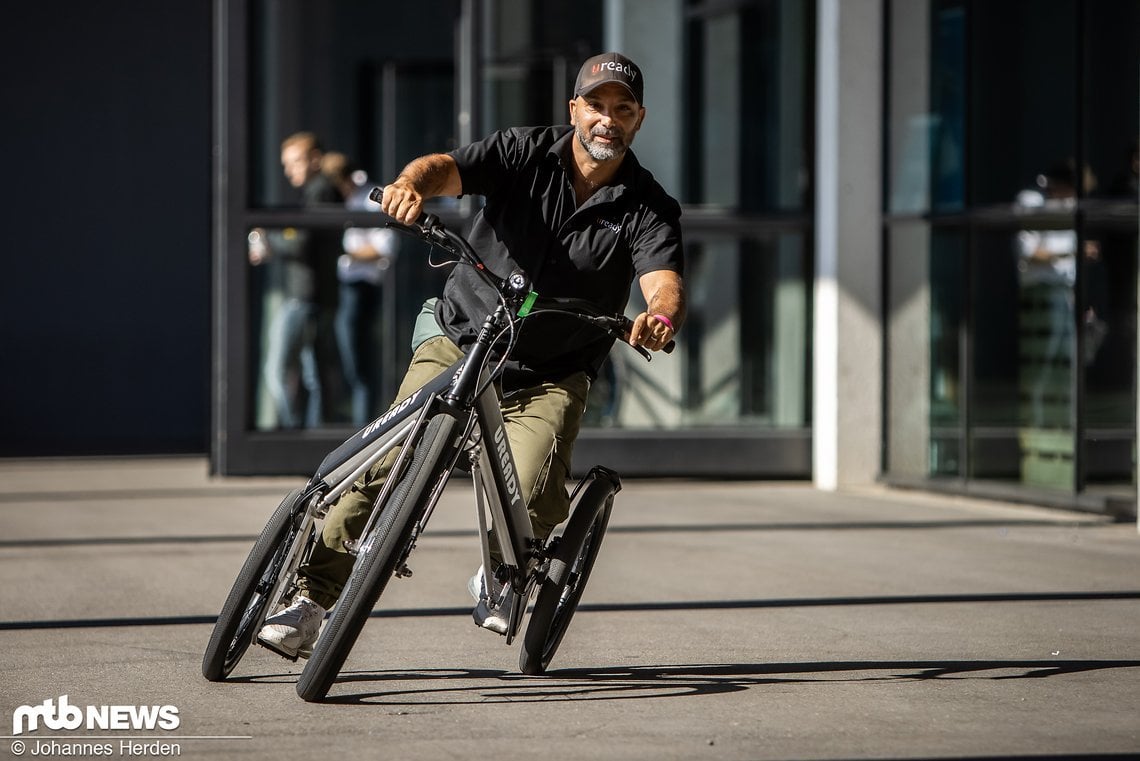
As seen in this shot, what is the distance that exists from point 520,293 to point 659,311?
1.25 feet

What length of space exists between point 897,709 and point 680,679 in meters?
0.70

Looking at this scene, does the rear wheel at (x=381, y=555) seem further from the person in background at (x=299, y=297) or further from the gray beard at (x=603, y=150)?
the person in background at (x=299, y=297)

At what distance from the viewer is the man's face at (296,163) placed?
1209 centimetres

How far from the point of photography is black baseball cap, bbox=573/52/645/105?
5.14 m

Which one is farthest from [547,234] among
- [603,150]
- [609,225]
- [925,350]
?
[925,350]

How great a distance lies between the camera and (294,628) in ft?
16.2

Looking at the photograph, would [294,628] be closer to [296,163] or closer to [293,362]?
[293,362]

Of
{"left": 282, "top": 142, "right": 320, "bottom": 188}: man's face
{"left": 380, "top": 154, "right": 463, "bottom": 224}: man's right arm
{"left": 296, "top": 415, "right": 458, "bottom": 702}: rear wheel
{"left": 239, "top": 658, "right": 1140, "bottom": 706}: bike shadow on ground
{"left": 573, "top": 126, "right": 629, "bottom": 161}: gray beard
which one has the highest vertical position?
{"left": 282, "top": 142, "right": 320, "bottom": 188}: man's face

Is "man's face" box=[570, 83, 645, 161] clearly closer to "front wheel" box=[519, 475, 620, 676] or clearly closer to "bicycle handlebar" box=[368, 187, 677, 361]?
"bicycle handlebar" box=[368, 187, 677, 361]

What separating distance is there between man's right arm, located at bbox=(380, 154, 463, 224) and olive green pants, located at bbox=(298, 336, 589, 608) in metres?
0.52

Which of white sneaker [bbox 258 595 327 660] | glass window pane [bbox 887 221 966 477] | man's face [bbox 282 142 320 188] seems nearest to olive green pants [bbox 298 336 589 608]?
white sneaker [bbox 258 595 327 660]

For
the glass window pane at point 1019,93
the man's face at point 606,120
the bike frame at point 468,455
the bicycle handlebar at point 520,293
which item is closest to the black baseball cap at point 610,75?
the man's face at point 606,120

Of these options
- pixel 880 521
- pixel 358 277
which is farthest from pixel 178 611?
pixel 358 277

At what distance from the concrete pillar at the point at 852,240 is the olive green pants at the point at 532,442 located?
678 centimetres
